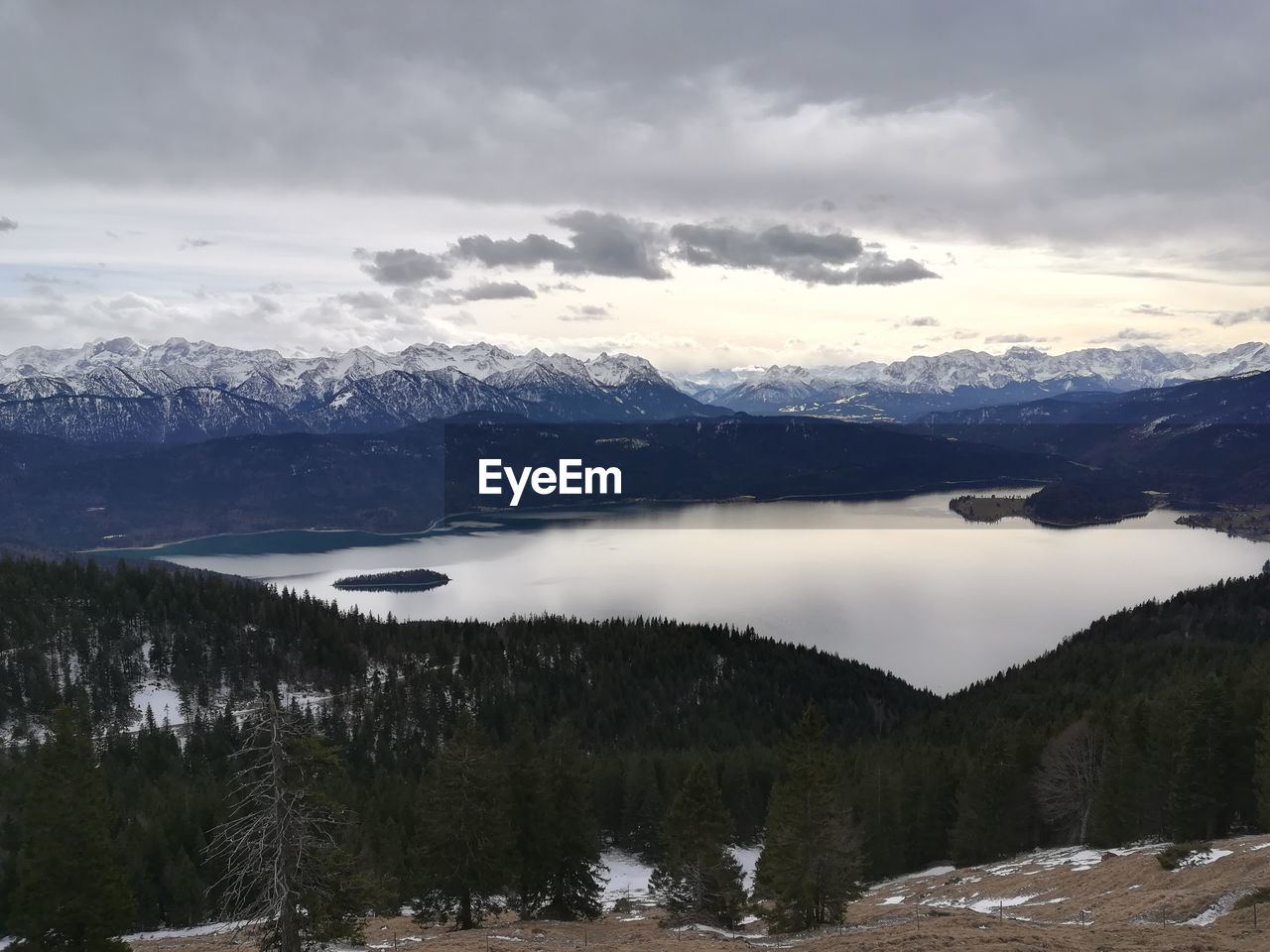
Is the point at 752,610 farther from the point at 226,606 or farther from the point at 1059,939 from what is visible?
the point at 1059,939

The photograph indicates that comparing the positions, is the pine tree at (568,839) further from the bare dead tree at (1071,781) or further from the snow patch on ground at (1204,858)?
the bare dead tree at (1071,781)

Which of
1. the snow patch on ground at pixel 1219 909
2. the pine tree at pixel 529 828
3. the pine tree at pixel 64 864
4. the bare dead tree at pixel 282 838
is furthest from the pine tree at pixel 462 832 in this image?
the snow patch on ground at pixel 1219 909

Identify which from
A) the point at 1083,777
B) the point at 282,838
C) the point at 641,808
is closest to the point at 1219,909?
the point at 282,838

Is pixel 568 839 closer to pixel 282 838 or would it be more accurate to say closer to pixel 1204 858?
pixel 282 838

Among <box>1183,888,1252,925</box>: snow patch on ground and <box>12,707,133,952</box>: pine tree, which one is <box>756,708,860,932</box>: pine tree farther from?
<box>12,707,133,952</box>: pine tree

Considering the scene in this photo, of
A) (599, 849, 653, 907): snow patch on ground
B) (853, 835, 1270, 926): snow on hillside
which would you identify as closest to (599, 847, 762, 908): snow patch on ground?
(599, 849, 653, 907): snow patch on ground

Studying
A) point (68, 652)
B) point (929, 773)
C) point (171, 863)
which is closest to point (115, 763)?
point (171, 863)
